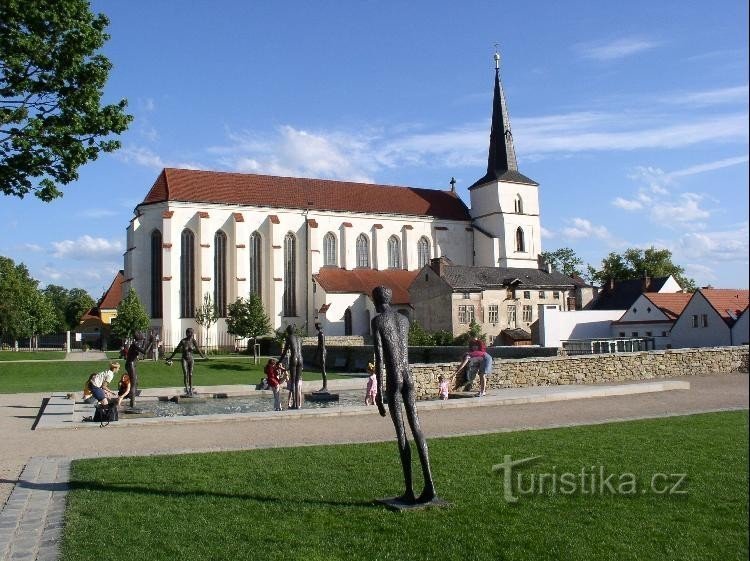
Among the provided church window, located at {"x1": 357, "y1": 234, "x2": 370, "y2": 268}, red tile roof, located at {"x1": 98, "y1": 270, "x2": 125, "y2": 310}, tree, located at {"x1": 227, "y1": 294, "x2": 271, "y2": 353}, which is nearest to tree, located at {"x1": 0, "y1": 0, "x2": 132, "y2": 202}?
tree, located at {"x1": 227, "y1": 294, "x2": 271, "y2": 353}

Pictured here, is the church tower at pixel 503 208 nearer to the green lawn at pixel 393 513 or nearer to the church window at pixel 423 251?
the church window at pixel 423 251

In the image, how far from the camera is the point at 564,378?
81.8ft

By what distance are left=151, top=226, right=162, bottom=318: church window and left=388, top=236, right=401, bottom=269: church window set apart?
24.0 meters

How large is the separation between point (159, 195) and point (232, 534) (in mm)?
65629

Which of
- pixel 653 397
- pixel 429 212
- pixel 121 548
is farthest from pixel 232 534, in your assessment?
pixel 429 212

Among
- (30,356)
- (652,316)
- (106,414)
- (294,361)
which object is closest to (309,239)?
(30,356)

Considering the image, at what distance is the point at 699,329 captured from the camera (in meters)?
44.3

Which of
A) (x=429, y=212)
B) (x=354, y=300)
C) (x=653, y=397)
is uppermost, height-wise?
(x=429, y=212)

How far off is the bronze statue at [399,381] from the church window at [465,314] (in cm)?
5064

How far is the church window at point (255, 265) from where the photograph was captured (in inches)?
2778

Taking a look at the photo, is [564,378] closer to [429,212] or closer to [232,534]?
[232,534]

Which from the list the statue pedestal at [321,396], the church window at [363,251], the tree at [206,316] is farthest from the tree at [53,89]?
the church window at [363,251]

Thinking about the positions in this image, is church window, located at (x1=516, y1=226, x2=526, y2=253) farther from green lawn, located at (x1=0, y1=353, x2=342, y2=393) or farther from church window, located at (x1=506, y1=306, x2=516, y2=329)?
green lawn, located at (x1=0, y1=353, x2=342, y2=393)

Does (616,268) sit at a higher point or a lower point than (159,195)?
lower
